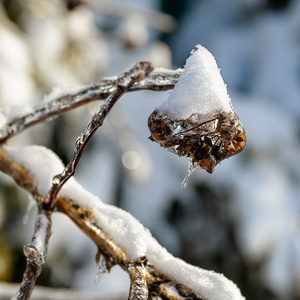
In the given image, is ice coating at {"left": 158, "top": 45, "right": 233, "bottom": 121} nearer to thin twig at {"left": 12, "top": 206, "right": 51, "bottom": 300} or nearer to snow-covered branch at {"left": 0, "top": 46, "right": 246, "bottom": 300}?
snow-covered branch at {"left": 0, "top": 46, "right": 246, "bottom": 300}

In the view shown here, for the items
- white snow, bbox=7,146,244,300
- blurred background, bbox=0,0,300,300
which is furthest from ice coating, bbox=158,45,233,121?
blurred background, bbox=0,0,300,300

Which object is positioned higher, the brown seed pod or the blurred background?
the blurred background

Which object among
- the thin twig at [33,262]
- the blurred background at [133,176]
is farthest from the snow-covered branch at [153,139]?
the blurred background at [133,176]

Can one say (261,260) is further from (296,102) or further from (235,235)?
(296,102)

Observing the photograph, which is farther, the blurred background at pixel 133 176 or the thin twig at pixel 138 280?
the blurred background at pixel 133 176

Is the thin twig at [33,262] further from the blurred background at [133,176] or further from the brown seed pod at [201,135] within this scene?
the blurred background at [133,176]

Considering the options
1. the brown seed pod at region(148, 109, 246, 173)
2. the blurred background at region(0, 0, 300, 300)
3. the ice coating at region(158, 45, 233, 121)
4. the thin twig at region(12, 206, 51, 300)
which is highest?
the blurred background at region(0, 0, 300, 300)

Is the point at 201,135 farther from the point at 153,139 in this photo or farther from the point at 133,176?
the point at 133,176
